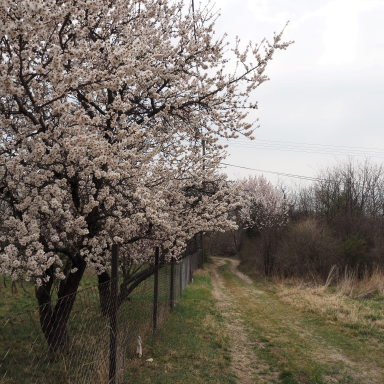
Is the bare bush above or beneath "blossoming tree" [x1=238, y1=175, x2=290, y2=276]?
beneath

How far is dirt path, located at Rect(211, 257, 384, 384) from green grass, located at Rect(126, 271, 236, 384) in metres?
0.31

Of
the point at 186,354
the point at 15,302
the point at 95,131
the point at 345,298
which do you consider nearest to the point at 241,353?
the point at 186,354

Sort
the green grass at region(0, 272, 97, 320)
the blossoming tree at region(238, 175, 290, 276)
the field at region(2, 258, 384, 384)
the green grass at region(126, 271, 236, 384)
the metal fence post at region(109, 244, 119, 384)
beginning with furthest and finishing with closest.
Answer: the blossoming tree at region(238, 175, 290, 276) < the green grass at region(0, 272, 97, 320) < the field at region(2, 258, 384, 384) < the green grass at region(126, 271, 236, 384) < the metal fence post at region(109, 244, 119, 384)

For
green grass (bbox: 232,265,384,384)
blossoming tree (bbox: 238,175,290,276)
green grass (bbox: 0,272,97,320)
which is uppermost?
blossoming tree (bbox: 238,175,290,276)

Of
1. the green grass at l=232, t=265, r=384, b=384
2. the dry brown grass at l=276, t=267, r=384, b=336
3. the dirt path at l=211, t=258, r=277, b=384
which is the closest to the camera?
the dirt path at l=211, t=258, r=277, b=384

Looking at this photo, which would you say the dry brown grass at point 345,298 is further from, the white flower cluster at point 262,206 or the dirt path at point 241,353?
the white flower cluster at point 262,206

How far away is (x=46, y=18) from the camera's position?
3.38 m

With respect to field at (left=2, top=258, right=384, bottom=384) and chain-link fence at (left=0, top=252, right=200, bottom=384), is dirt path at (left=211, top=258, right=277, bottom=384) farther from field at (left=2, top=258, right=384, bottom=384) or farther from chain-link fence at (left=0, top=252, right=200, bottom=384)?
chain-link fence at (left=0, top=252, right=200, bottom=384)

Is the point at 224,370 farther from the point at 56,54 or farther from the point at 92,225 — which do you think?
the point at 56,54

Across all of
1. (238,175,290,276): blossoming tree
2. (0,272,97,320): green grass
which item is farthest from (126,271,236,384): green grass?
(238,175,290,276): blossoming tree

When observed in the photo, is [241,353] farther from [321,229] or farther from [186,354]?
[321,229]

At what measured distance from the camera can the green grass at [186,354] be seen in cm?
489

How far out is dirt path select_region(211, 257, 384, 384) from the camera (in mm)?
5410

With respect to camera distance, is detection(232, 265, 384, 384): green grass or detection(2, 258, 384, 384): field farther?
detection(232, 265, 384, 384): green grass
